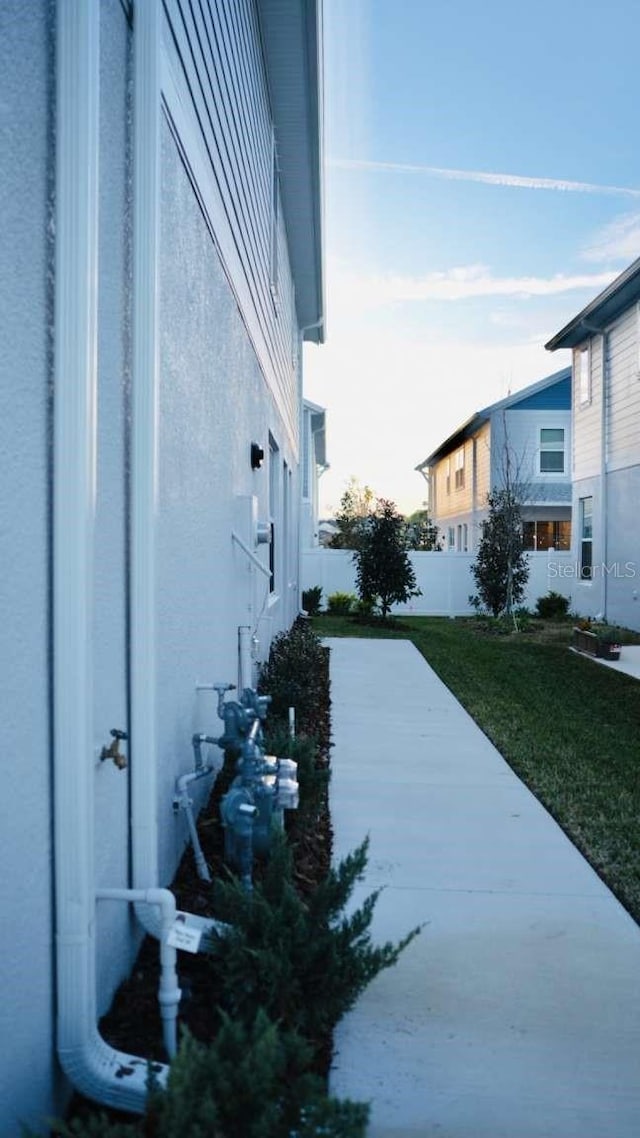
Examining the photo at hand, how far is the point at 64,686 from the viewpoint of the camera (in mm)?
2135

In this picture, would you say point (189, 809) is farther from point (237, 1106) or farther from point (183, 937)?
point (237, 1106)

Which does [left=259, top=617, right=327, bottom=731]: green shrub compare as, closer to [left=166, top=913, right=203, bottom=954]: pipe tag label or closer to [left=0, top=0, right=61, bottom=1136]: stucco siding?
[left=166, top=913, right=203, bottom=954]: pipe tag label

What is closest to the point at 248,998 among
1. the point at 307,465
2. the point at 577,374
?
the point at 577,374

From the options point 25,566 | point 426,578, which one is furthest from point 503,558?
point 25,566

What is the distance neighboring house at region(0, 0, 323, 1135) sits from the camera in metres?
1.97

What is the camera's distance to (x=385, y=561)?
17.7m

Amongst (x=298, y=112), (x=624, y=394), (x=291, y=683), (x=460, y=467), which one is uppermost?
(x=298, y=112)

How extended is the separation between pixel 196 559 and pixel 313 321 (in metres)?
12.0

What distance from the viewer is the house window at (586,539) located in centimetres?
1681

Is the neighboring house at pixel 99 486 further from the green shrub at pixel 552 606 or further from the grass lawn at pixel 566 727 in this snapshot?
the green shrub at pixel 552 606

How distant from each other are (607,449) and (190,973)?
45.5 feet

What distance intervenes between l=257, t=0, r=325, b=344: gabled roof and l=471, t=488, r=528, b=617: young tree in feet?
23.1

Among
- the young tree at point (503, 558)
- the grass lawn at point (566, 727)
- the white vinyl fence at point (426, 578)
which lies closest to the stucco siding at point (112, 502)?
the grass lawn at point (566, 727)

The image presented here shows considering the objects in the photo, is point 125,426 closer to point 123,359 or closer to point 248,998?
point 123,359
